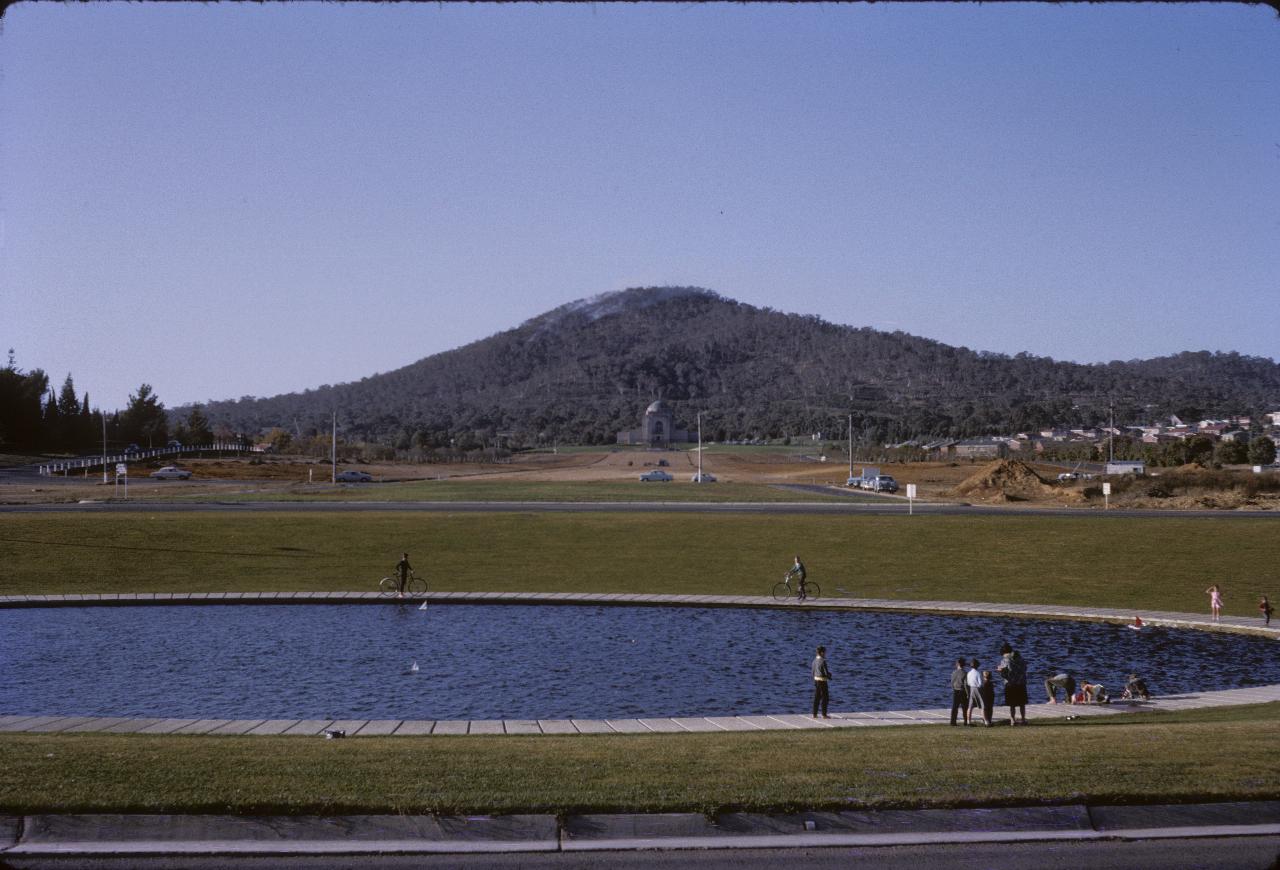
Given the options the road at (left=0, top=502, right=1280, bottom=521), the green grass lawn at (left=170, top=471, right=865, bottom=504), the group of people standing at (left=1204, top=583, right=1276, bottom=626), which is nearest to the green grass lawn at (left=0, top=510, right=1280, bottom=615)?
the group of people standing at (left=1204, top=583, right=1276, bottom=626)

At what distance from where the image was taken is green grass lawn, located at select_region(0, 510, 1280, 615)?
137 feet

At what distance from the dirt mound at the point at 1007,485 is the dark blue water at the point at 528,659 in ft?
176

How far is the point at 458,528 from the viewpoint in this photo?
5641 centimetres

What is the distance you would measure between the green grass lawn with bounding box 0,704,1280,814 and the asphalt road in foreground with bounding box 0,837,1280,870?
110 centimetres

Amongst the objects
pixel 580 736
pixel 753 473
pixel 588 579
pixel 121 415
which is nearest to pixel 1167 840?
pixel 580 736

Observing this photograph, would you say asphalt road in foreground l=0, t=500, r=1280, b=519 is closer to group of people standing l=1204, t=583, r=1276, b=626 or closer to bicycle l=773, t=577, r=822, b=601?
bicycle l=773, t=577, r=822, b=601

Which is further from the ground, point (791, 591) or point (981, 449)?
point (981, 449)

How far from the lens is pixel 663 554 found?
164ft

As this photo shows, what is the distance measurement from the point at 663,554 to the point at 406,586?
1391cm

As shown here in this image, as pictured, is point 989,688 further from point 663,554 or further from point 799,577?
point 663,554

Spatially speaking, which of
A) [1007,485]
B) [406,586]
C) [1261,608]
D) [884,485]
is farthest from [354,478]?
[1261,608]

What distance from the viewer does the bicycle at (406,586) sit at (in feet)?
127

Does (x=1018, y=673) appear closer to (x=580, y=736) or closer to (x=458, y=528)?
(x=580, y=736)

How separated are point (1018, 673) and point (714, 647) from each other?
9.74 m
